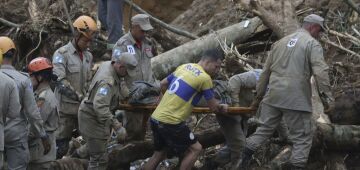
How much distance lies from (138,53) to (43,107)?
60.7 inches

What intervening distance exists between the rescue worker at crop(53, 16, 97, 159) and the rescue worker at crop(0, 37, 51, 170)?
3.98 ft

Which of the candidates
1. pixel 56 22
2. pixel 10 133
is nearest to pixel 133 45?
pixel 10 133

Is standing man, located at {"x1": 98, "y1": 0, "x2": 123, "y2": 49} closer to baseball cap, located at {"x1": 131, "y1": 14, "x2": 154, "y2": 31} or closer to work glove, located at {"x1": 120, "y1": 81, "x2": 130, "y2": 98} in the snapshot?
baseball cap, located at {"x1": 131, "y1": 14, "x2": 154, "y2": 31}

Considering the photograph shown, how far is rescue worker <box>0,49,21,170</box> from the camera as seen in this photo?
6.33 m

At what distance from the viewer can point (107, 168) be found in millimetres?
8078

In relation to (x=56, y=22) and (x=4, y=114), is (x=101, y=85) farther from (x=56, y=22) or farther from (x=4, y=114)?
(x=56, y=22)

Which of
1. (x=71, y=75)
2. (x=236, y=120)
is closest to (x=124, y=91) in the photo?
(x=71, y=75)

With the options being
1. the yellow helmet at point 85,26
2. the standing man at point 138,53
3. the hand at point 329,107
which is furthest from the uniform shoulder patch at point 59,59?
the hand at point 329,107

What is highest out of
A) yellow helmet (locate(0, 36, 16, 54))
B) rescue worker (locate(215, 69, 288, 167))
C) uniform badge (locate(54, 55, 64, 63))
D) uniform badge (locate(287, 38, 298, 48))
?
yellow helmet (locate(0, 36, 16, 54))

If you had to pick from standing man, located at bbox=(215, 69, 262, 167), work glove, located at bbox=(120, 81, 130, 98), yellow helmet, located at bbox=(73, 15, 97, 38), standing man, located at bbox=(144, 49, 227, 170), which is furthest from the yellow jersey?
yellow helmet, located at bbox=(73, 15, 97, 38)

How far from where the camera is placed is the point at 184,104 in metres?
7.07

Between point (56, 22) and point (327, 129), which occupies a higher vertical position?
point (56, 22)

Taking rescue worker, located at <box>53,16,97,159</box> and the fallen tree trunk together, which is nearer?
rescue worker, located at <box>53,16,97,159</box>

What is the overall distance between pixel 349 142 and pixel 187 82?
92.5 inches
